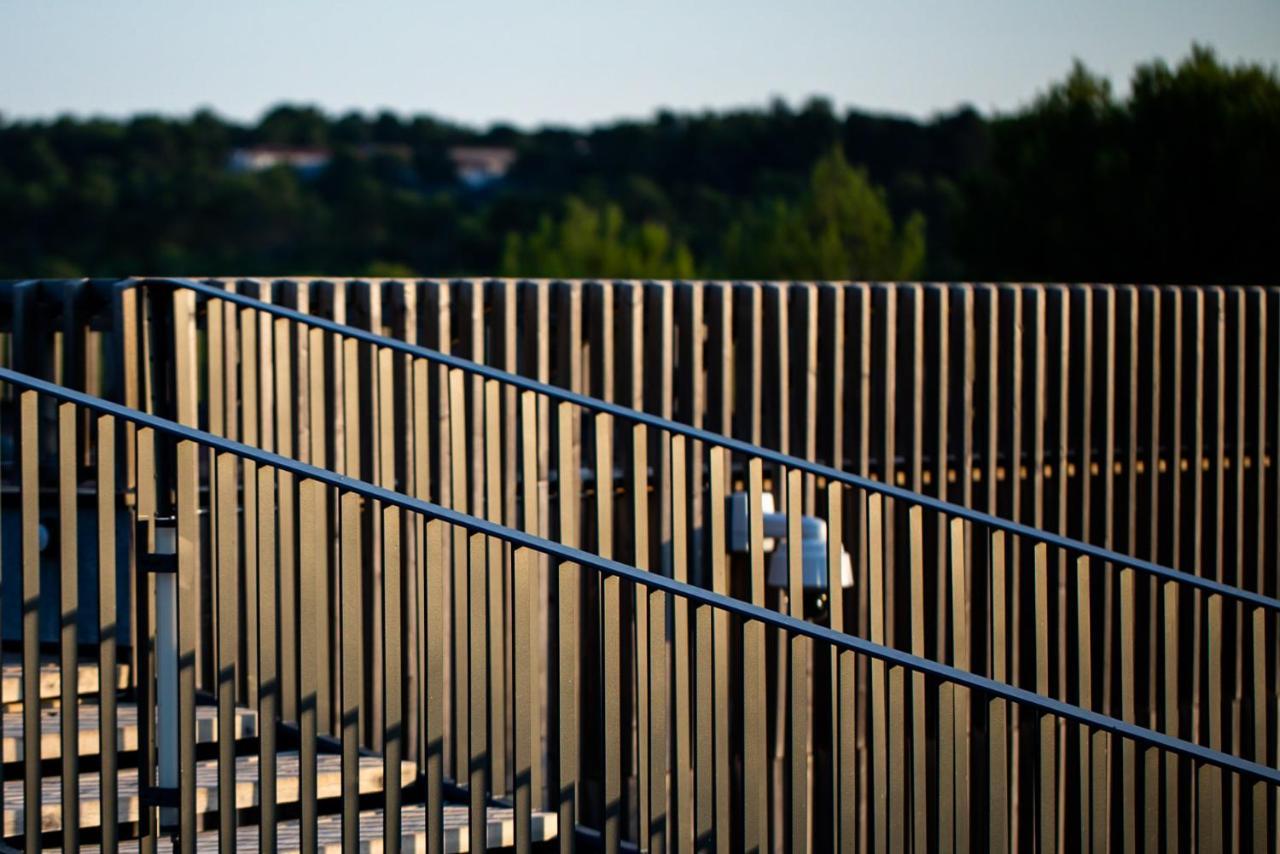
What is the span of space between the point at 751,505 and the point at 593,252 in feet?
133

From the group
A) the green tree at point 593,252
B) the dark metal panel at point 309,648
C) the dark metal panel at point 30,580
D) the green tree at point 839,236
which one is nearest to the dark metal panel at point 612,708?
the dark metal panel at point 309,648

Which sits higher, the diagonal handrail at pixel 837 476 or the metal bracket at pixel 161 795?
the diagonal handrail at pixel 837 476

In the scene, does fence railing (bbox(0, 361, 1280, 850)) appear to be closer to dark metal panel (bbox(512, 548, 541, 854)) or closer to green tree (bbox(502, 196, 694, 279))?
dark metal panel (bbox(512, 548, 541, 854))

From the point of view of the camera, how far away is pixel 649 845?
3.60 metres

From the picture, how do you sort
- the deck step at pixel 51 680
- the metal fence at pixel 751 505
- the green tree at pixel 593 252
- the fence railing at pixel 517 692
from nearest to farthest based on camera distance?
the fence railing at pixel 517 692
the metal fence at pixel 751 505
the deck step at pixel 51 680
the green tree at pixel 593 252

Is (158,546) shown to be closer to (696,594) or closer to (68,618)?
(68,618)

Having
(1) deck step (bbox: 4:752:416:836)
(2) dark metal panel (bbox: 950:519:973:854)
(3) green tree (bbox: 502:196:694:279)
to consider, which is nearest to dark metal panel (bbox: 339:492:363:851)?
(1) deck step (bbox: 4:752:416:836)

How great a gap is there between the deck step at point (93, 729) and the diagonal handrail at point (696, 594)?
4.72ft

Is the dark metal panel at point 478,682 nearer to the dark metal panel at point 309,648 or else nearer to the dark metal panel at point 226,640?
the dark metal panel at point 309,648

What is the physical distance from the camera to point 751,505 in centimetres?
397

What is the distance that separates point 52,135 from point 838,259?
2520 centimetres

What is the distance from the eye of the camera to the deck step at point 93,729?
4676mm

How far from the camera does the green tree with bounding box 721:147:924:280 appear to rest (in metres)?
41.6

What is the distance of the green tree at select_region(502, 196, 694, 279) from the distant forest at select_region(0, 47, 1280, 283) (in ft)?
0.28
